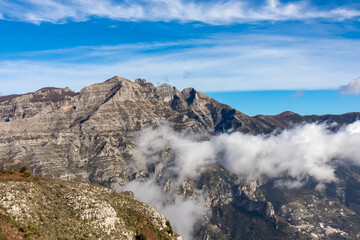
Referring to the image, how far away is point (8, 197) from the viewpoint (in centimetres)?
10131

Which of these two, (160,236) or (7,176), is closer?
(7,176)

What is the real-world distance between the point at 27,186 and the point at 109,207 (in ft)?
103

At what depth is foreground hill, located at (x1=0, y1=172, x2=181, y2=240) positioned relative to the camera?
96375 millimetres

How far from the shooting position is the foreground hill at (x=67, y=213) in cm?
9638

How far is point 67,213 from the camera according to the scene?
367 ft

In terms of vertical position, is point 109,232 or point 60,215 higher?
point 60,215

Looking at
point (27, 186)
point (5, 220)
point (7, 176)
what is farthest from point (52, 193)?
point (5, 220)

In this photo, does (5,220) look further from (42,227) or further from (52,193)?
(52,193)

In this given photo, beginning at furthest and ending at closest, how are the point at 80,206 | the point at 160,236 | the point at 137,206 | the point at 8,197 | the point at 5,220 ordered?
the point at 137,206 < the point at 160,236 < the point at 80,206 < the point at 8,197 < the point at 5,220

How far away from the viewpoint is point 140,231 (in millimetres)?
124562

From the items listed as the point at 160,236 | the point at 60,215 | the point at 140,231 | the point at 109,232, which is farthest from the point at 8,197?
the point at 160,236

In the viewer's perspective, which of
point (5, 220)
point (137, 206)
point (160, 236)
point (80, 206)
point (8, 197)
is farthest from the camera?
point (137, 206)

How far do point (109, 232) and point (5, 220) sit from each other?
35.0 m

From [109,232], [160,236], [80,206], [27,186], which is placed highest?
[27,186]
